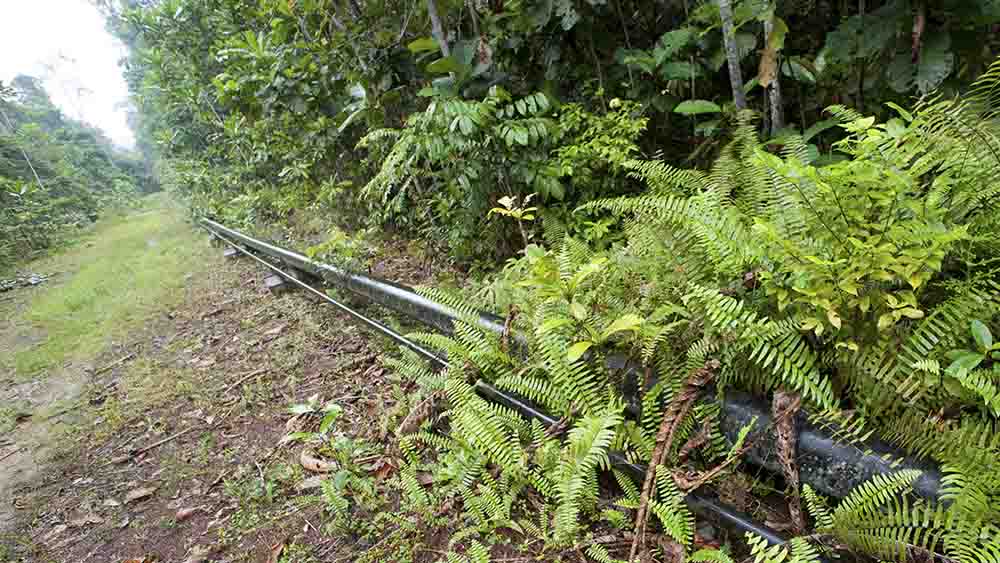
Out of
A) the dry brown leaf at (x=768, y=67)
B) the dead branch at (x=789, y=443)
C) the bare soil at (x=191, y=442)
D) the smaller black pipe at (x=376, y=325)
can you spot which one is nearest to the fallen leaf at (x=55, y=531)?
the bare soil at (x=191, y=442)

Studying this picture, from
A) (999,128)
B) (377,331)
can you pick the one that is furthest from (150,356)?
(999,128)

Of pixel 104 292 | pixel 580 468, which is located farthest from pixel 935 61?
pixel 104 292

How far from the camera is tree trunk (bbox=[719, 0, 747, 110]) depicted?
270cm

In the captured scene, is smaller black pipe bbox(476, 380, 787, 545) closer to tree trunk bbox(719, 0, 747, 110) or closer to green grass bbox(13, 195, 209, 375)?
tree trunk bbox(719, 0, 747, 110)

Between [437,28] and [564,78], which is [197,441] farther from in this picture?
[564,78]

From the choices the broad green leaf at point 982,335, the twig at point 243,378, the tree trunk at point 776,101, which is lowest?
the twig at point 243,378

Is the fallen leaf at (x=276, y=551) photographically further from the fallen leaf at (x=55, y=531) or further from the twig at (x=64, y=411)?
the twig at (x=64, y=411)

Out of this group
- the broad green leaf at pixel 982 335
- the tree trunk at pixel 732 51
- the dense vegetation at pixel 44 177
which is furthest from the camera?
the dense vegetation at pixel 44 177

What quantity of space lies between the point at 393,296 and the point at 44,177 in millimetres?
25763

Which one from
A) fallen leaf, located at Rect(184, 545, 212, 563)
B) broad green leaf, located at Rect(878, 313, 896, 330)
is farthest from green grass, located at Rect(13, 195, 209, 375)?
broad green leaf, located at Rect(878, 313, 896, 330)

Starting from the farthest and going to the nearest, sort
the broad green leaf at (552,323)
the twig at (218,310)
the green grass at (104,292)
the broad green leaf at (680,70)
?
1. the green grass at (104,292)
2. the twig at (218,310)
3. the broad green leaf at (680,70)
4. the broad green leaf at (552,323)

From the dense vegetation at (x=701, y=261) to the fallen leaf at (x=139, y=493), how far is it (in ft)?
4.78

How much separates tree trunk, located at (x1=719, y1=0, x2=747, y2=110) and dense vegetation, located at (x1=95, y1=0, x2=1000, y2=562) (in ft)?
0.07

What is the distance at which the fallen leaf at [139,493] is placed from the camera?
2744 mm
